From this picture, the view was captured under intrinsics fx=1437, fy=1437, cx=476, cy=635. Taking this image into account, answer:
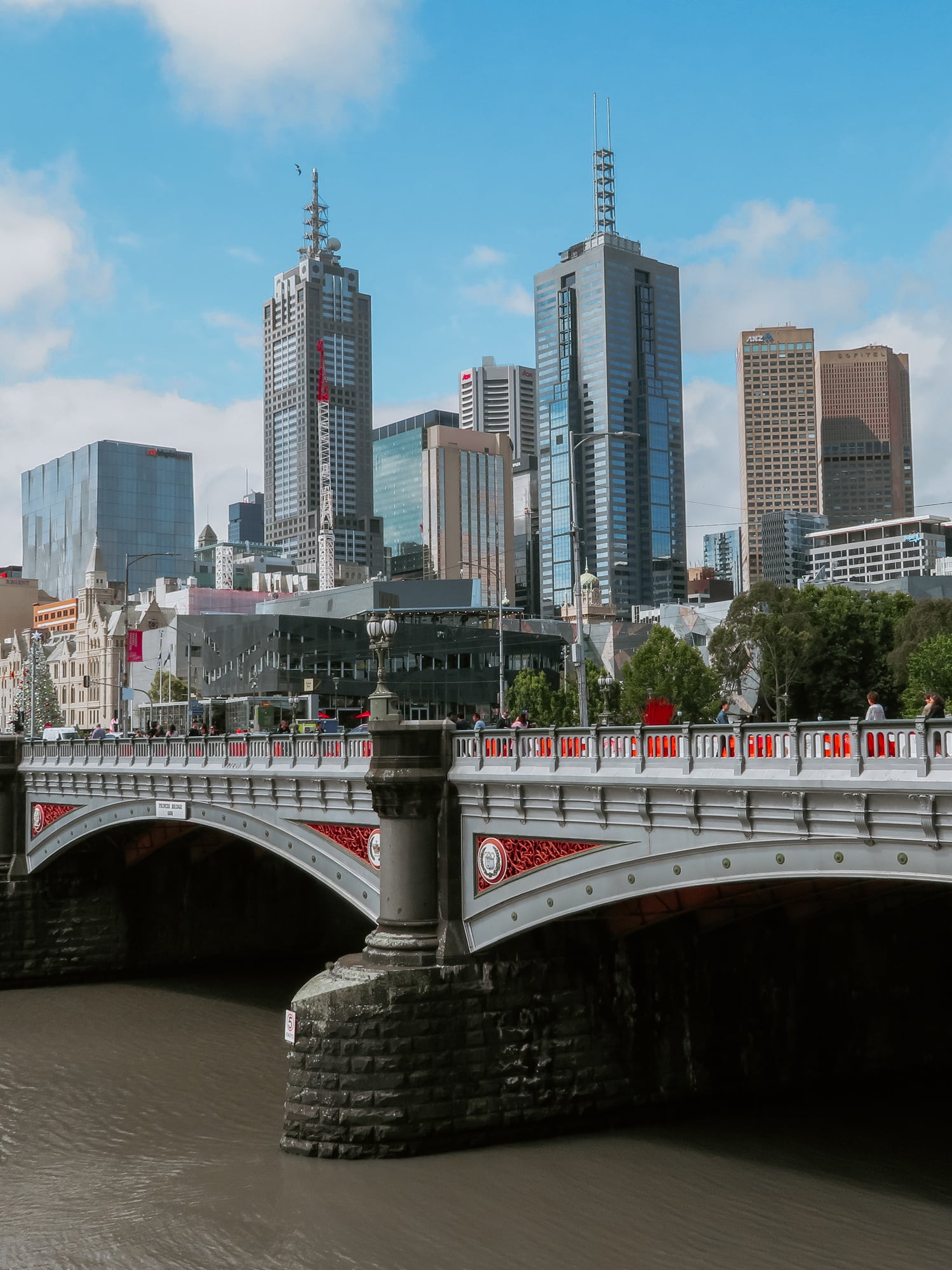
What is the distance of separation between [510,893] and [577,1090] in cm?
370

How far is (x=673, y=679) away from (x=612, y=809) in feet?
199

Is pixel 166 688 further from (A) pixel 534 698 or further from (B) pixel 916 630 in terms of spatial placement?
(B) pixel 916 630

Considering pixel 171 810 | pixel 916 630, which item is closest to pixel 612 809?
pixel 171 810

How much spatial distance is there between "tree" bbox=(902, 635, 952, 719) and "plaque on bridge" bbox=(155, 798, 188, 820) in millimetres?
36428

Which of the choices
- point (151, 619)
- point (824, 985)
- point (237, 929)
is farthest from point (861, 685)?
point (151, 619)

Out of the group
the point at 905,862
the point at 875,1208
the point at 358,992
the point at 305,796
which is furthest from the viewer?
the point at 305,796

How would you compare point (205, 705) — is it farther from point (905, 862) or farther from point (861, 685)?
point (905, 862)

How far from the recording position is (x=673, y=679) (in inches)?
3250

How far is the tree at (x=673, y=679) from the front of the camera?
82438 mm

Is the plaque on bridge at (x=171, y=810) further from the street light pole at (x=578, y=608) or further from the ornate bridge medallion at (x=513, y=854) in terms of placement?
the ornate bridge medallion at (x=513, y=854)

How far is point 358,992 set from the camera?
80.3 feet

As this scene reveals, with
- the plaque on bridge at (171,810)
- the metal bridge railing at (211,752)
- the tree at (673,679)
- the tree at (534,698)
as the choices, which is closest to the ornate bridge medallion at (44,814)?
the metal bridge railing at (211,752)

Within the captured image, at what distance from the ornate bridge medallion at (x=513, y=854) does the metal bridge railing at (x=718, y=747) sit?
1300 millimetres

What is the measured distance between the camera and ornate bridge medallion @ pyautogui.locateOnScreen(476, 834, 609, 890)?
23.9m
